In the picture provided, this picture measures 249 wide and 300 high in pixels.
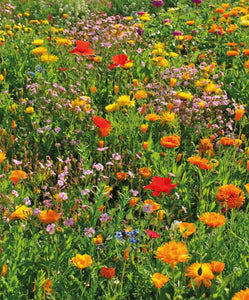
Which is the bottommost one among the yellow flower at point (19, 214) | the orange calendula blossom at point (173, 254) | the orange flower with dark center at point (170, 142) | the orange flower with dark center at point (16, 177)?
the yellow flower at point (19, 214)

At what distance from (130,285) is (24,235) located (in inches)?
23.2

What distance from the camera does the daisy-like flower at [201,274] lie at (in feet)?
5.03

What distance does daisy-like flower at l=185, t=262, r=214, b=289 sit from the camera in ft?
5.03

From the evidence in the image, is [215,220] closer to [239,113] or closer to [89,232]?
[89,232]

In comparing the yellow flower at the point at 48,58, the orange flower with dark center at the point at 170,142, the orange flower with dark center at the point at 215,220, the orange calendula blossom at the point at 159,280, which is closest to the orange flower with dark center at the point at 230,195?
the orange flower with dark center at the point at 215,220

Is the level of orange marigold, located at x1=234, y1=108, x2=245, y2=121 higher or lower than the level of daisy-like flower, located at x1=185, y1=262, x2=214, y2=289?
higher

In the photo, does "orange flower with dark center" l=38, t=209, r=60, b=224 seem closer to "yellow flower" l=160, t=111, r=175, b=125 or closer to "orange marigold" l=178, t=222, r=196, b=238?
"orange marigold" l=178, t=222, r=196, b=238

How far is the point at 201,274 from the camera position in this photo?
1540 mm

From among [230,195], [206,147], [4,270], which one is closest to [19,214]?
[4,270]

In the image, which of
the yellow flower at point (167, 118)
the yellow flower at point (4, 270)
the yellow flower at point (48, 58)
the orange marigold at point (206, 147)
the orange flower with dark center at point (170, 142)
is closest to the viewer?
the yellow flower at point (4, 270)

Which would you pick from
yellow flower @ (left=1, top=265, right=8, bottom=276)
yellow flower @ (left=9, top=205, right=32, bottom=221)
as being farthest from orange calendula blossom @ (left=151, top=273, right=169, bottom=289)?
yellow flower @ (left=9, top=205, right=32, bottom=221)

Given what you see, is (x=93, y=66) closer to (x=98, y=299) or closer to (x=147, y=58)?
(x=147, y=58)

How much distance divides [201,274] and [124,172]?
1.24 metres

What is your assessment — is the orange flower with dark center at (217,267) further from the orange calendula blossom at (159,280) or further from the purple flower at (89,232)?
the purple flower at (89,232)
